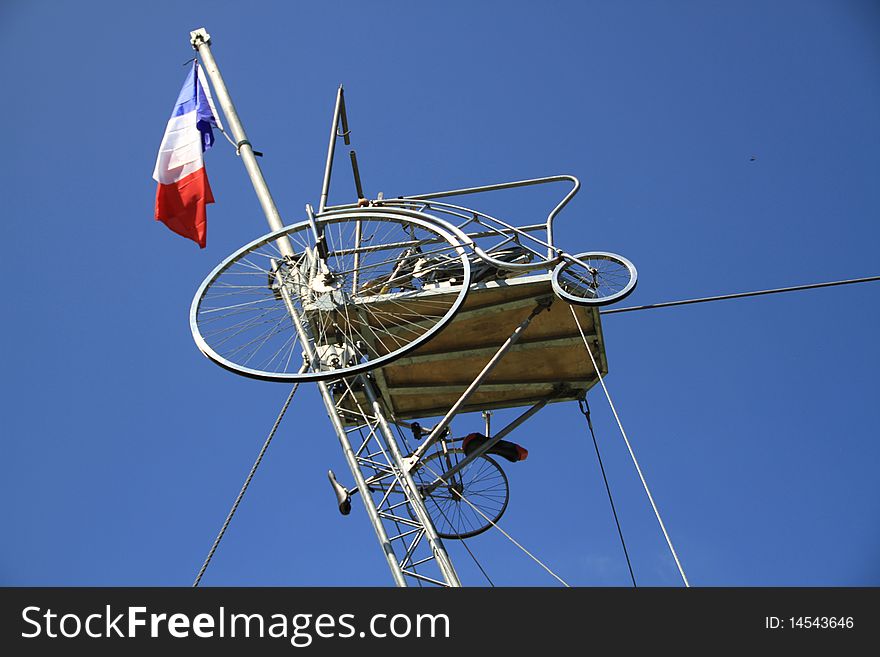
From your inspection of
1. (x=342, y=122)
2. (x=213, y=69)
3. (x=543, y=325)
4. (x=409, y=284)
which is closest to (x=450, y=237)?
(x=409, y=284)

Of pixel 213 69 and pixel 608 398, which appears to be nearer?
pixel 608 398

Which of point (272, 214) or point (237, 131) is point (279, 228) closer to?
point (272, 214)

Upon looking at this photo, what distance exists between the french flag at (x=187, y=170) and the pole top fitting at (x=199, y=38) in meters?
0.87

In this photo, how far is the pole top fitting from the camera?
20.2 m

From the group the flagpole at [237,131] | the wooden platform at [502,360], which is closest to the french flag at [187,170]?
the flagpole at [237,131]

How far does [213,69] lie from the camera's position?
1948 centimetres

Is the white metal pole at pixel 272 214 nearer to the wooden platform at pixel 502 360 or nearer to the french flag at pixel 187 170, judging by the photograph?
the french flag at pixel 187 170

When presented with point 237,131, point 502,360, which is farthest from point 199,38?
point 502,360

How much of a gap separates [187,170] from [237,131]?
3.91 feet

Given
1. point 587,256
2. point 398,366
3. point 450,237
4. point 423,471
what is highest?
point 450,237

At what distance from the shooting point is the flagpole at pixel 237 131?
56.9ft
